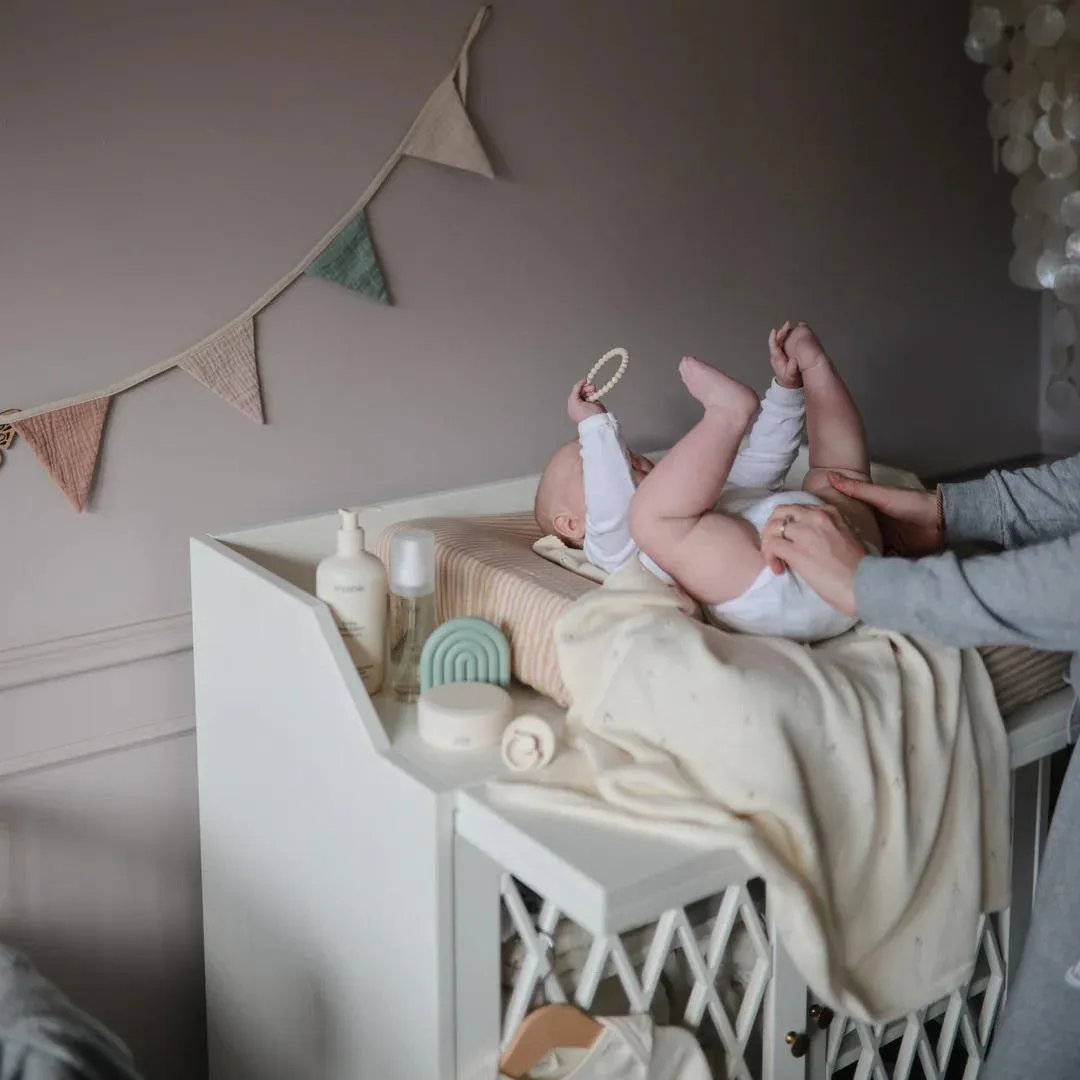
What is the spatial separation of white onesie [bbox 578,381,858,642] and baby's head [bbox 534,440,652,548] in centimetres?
6

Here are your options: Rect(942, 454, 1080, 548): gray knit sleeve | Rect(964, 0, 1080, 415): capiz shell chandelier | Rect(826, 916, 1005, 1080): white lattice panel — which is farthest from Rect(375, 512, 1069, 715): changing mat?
Rect(964, 0, 1080, 415): capiz shell chandelier

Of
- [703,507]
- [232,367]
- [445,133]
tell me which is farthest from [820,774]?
[445,133]

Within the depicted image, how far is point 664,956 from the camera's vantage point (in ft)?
4.30

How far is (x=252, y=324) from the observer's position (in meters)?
1.80

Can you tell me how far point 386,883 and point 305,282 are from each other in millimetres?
859

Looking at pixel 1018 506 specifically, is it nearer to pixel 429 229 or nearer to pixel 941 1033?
pixel 941 1033

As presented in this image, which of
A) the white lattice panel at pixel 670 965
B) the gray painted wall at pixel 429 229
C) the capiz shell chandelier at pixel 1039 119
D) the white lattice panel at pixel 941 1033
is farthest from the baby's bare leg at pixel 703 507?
the capiz shell chandelier at pixel 1039 119

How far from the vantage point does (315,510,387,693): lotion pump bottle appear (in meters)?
1.51

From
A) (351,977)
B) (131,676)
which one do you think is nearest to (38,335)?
(131,676)

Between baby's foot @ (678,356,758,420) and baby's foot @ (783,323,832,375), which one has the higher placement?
baby's foot @ (783,323,832,375)

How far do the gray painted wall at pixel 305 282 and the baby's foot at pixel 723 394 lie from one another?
24.4 inches

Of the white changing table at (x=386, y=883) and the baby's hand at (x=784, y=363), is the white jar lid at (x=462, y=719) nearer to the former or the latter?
the white changing table at (x=386, y=883)

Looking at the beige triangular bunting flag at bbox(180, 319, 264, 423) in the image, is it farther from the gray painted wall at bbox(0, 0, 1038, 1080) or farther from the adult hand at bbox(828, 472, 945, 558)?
the adult hand at bbox(828, 472, 945, 558)

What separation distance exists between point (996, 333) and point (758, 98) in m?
0.83
